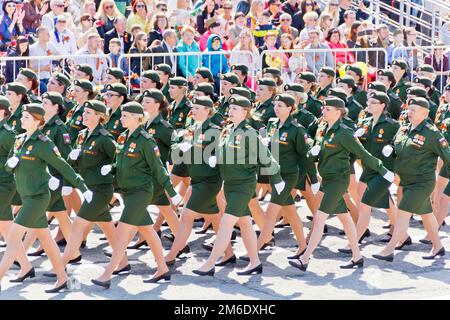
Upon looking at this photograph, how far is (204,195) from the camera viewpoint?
38.6 feet

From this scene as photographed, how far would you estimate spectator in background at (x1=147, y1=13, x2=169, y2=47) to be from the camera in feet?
56.6

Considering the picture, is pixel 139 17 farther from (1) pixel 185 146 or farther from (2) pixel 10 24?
(1) pixel 185 146

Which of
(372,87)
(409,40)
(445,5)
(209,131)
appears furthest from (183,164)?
(445,5)

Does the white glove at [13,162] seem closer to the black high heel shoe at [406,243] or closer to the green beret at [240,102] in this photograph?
the green beret at [240,102]

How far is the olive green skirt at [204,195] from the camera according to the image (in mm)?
11750

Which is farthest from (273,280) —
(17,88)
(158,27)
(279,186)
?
(158,27)

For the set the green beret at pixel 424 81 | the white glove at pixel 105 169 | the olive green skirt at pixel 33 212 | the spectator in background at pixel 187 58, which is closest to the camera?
the olive green skirt at pixel 33 212

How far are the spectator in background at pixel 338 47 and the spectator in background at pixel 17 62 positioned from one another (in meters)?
4.61

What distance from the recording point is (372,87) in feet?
44.2

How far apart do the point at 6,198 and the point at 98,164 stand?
0.96m

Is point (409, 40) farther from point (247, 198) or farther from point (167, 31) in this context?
point (247, 198)

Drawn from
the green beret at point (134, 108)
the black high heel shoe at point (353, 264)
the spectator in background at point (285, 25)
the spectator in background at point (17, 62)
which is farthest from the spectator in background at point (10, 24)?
the black high heel shoe at point (353, 264)

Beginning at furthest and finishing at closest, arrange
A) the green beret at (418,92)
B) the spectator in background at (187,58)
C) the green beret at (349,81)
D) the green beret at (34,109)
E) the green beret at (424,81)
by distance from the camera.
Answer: the spectator in background at (187,58) < the green beret at (424,81) < the green beret at (349,81) < the green beret at (418,92) < the green beret at (34,109)

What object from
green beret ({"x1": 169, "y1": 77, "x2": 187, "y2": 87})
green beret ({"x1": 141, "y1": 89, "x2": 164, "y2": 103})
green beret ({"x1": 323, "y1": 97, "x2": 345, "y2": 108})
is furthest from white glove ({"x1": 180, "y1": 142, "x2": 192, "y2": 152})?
green beret ({"x1": 169, "y1": 77, "x2": 187, "y2": 87})
